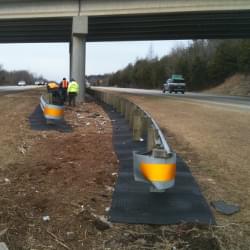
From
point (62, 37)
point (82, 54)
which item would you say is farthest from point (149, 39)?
point (82, 54)

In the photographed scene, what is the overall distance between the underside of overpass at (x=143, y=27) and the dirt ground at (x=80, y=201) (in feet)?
76.3

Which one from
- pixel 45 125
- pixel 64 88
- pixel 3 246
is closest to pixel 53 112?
pixel 45 125

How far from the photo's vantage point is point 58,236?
5.53 metres

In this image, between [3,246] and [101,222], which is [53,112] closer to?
[101,222]

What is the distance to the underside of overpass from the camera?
3341 centimetres

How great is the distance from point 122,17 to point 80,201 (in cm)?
2792

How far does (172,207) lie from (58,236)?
1915 millimetres

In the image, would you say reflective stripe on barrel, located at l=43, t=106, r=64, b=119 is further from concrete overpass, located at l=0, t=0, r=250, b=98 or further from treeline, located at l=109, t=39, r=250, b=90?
treeline, located at l=109, t=39, r=250, b=90

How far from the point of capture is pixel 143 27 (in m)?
38.3

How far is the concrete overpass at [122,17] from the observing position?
31.0 meters

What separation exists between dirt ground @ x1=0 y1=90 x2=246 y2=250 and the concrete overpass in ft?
69.1

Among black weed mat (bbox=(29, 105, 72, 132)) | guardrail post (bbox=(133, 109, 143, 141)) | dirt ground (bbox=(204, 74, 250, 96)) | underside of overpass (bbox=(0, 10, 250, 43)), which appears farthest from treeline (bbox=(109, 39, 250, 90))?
guardrail post (bbox=(133, 109, 143, 141))

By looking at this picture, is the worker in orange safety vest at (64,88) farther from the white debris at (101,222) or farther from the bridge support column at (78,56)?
the white debris at (101,222)

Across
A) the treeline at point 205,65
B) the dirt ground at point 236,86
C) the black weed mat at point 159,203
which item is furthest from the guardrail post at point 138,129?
the treeline at point 205,65
